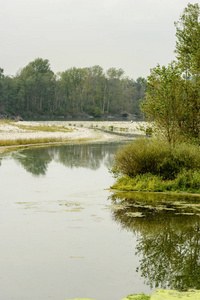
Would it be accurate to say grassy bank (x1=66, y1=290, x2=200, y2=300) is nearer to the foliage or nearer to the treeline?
the foliage

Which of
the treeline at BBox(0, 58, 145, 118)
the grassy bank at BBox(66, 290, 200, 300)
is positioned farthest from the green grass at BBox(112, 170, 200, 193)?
the treeline at BBox(0, 58, 145, 118)

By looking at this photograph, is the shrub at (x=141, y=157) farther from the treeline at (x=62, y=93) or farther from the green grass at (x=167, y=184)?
the treeline at (x=62, y=93)

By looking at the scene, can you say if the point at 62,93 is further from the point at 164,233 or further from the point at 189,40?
the point at 164,233

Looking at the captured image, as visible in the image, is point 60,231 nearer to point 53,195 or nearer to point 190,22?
point 53,195

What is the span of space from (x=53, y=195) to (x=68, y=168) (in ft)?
28.0

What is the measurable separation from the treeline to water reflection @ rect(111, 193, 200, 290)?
129043 millimetres

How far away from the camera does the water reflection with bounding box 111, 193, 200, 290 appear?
737 centimetres

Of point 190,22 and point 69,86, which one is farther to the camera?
point 69,86

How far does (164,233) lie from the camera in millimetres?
10141

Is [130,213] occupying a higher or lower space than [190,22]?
lower

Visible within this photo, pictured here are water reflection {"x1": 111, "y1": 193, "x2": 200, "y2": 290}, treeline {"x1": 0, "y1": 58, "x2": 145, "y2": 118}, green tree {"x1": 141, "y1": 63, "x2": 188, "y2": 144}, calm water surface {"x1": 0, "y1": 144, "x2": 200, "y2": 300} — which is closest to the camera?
calm water surface {"x1": 0, "y1": 144, "x2": 200, "y2": 300}

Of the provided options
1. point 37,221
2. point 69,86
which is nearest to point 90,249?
point 37,221

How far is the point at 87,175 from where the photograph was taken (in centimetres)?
2156

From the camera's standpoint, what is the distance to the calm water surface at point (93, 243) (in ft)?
22.9
